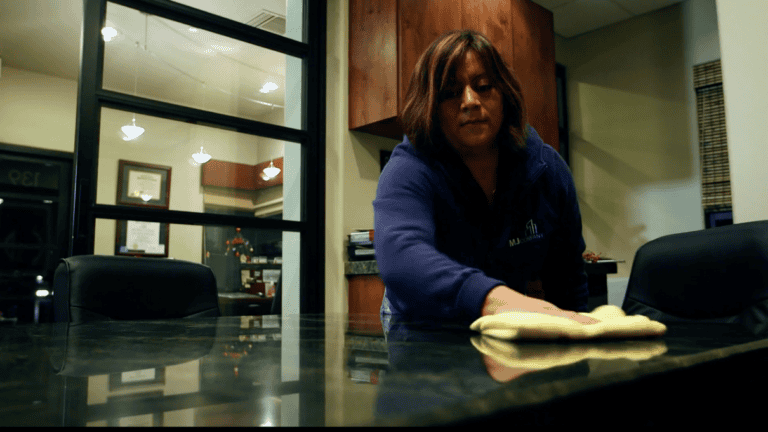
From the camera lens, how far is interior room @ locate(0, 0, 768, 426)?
288 mm

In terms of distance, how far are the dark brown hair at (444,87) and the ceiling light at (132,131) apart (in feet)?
7.20

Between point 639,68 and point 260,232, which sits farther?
point 639,68

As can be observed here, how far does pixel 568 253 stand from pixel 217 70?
2.88 metres

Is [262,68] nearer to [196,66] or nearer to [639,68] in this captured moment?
[196,66]

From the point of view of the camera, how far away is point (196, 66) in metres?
3.54

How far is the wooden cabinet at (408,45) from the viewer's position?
306 centimetres

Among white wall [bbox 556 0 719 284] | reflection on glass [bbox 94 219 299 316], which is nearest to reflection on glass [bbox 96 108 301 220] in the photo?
Result: reflection on glass [bbox 94 219 299 316]

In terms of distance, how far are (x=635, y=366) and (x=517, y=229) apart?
2.79 ft

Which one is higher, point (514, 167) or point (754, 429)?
point (514, 167)

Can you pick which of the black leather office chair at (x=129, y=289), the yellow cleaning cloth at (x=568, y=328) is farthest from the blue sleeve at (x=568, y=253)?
the black leather office chair at (x=129, y=289)

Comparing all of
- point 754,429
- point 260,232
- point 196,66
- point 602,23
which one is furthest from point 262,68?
point 754,429

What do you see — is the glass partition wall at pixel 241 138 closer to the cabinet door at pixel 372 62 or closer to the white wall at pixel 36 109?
the cabinet door at pixel 372 62

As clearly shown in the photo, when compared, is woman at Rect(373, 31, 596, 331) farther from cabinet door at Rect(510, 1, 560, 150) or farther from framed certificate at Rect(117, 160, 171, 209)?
framed certificate at Rect(117, 160, 171, 209)

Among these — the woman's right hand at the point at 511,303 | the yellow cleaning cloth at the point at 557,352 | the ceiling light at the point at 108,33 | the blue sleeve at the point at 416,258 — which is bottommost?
the yellow cleaning cloth at the point at 557,352
